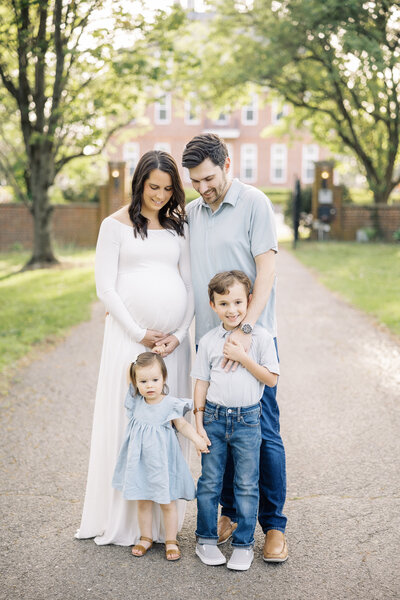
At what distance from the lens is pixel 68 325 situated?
993cm

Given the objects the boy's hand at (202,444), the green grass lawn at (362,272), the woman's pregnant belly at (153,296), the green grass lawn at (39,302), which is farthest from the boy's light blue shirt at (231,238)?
the green grass lawn at (362,272)

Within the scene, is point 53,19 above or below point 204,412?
above

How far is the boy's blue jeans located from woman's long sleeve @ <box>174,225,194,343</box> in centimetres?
45

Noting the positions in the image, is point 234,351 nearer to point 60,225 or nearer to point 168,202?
point 168,202

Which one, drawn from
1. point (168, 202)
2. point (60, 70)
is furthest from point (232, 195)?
point (60, 70)

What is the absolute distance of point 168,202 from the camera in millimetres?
3592

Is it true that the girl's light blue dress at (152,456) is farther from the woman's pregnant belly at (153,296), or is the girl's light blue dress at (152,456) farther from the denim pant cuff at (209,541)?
the woman's pregnant belly at (153,296)

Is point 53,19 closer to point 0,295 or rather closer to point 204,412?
point 0,295

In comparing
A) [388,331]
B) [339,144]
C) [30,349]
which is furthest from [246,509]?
[339,144]

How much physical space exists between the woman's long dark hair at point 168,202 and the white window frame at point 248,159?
4471 centimetres

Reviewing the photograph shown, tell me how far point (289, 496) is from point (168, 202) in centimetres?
190

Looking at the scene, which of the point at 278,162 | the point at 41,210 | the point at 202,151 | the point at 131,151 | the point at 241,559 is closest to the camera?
the point at 202,151

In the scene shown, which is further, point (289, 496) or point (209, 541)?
point (289, 496)

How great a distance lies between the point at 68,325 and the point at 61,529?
637cm
